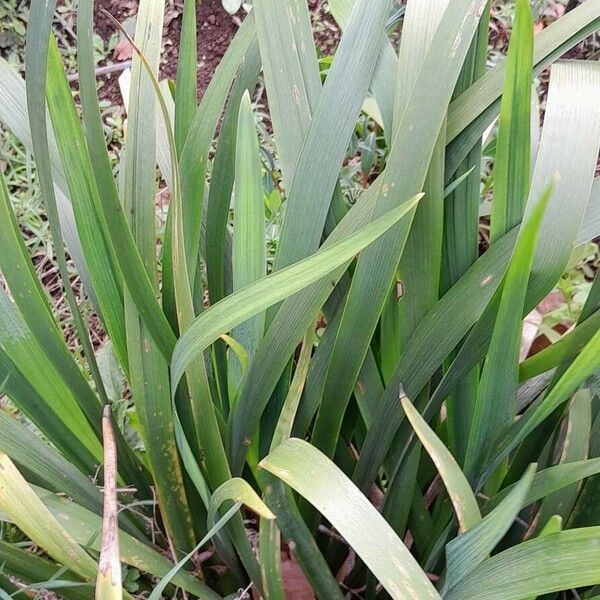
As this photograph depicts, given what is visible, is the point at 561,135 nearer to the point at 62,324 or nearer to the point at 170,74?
the point at 62,324

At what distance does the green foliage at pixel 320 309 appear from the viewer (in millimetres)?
473

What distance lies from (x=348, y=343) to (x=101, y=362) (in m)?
0.64

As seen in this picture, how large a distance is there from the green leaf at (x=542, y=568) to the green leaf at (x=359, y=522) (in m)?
0.07

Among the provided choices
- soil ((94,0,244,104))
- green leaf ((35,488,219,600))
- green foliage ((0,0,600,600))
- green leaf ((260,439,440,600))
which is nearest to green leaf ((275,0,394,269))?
green foliage ((0,0,600,600))

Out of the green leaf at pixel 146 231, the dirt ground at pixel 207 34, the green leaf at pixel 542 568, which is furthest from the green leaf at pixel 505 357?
the dirt ground at pixel 207 34

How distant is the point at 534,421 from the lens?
53 cm

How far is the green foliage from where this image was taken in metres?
0.47

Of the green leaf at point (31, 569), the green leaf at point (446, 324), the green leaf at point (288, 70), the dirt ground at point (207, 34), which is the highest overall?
the dirt ground at point (207, 34)

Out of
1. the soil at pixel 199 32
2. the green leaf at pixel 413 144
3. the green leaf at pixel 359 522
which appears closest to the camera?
the green leaf at pixel 359 522

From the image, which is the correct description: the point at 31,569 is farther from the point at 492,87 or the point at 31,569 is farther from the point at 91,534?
the point at 492,87

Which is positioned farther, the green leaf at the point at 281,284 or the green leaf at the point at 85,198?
the green leaf at the point at 85,198

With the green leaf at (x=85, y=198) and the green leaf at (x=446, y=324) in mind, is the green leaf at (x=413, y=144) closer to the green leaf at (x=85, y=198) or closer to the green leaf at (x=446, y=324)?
the green leaf at (x=446, y=324)

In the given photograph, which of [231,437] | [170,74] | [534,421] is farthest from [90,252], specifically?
[170,74]

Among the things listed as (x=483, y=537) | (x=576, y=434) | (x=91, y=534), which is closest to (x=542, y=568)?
(x=483, y=537)
